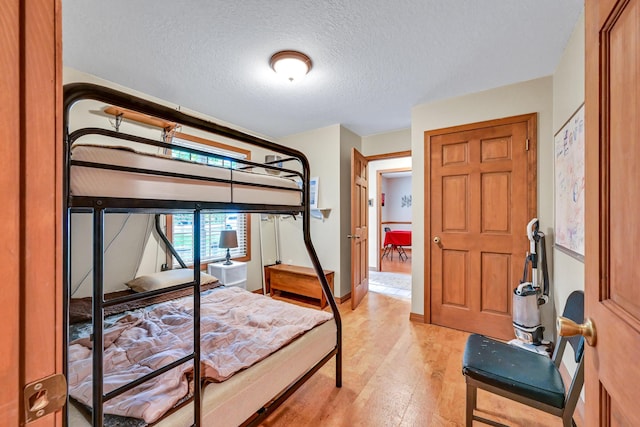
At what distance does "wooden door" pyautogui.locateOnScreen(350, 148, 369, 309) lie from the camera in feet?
11.0

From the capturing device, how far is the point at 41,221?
0.44 metres

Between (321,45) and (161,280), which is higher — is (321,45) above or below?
above

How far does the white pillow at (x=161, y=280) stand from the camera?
231 cm

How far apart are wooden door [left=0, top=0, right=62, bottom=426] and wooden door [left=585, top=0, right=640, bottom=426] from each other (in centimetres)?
106

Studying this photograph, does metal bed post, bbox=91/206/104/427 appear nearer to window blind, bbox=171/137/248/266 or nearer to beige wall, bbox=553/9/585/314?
window blind, bbox=171/137/248/266

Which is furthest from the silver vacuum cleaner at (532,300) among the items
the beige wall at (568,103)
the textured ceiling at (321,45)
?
the textured ceiling at (321,45)

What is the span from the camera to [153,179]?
1.00 meters

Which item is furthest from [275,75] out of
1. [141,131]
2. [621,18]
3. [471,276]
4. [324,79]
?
[471,276]

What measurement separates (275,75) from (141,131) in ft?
4.90

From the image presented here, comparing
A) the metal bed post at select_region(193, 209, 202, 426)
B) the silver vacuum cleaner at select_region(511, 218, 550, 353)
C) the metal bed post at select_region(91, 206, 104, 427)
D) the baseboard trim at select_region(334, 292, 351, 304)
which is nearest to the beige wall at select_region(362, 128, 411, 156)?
the silver vacuum cleaner at select_region(511, 218, 550, 353)

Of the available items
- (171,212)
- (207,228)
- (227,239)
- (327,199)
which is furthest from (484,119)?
(207,228)

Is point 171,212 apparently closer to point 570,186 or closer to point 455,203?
point 570,186

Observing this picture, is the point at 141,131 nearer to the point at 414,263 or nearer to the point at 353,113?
the point at 353,113

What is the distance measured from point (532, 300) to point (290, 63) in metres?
2.67
